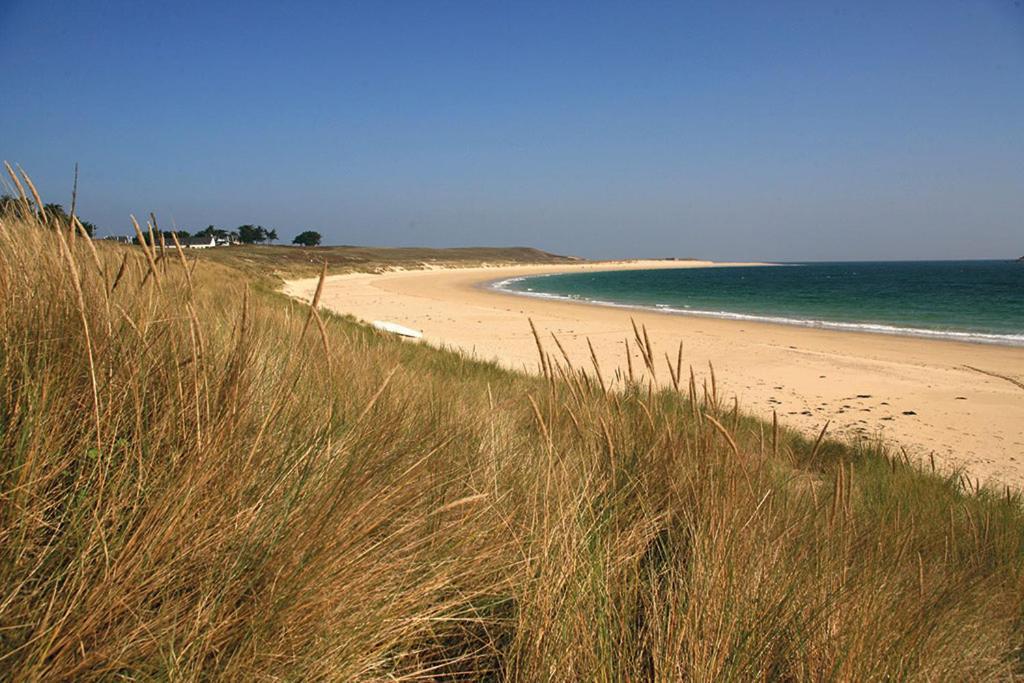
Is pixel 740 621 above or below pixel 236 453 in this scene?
below

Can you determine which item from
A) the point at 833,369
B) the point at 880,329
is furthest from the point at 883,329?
the point at 833,369

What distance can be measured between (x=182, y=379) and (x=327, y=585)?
27.8 inches

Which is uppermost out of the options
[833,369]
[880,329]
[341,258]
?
[341,258]

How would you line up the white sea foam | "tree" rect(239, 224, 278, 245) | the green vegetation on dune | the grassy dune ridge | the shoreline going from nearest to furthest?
the grassy dune ridge, the shoreline, the white sea foam, the green vegetation on dune, "tree" rect(239, 224, 278, 245)

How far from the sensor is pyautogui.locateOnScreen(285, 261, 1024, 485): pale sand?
662 cm

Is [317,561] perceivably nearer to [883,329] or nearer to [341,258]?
[883,329]

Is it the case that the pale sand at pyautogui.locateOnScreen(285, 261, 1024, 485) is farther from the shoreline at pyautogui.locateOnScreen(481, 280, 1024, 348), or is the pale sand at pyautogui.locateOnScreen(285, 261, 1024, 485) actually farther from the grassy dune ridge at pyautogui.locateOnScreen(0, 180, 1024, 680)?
the grassy dune ridge at pyautogui.locateOnScreen(0, 180, 1024, 680)

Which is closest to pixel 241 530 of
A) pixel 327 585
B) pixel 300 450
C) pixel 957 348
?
pixel 327 585

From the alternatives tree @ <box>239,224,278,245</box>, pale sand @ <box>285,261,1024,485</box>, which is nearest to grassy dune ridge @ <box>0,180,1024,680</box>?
pale sand @ <box>285,261,1024,485</box>

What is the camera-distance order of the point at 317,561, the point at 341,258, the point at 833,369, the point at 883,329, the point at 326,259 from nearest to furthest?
the point at 317,561, the point at 326,259, the point at 833,369, the point at 883,329, the point at 341,258

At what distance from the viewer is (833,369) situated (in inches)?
425

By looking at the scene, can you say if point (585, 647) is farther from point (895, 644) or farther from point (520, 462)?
point (520, 462)

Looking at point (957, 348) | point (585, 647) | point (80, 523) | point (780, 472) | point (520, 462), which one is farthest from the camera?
point (957, 348)

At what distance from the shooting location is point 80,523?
1.09 meters
